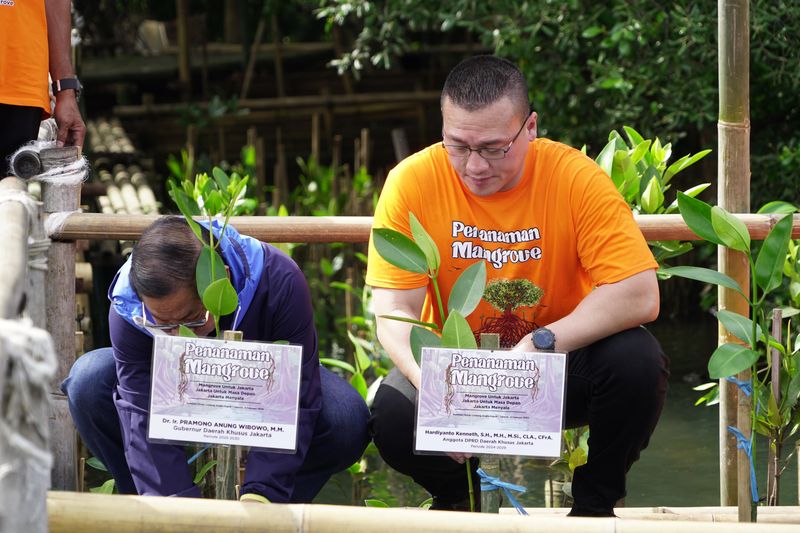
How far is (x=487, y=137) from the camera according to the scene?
226cm

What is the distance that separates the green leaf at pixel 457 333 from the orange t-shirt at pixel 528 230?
374mm

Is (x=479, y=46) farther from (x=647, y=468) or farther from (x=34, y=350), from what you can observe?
(x=34, y=350)

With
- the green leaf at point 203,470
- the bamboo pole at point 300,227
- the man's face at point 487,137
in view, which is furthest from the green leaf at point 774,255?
the green leaf at point 203,470

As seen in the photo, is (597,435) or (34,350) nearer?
(34,350)

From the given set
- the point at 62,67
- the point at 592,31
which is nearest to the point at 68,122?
the point at 62,67

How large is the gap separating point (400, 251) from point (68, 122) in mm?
1033

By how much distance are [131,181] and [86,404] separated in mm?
4147

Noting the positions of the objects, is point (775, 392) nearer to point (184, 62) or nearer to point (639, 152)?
point (639, 152)

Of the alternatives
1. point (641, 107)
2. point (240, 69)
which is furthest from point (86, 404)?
point (240, 69)

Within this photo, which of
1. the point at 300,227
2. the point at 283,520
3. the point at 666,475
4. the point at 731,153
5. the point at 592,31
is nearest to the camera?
the point at 283,520

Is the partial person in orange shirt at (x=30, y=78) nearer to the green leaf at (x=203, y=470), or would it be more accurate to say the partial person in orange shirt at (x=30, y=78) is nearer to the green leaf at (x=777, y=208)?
the green leaf at (x=203, y=470)

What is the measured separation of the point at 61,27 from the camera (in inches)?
108

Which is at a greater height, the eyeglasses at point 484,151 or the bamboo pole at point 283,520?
the eyeglasses at point 484,151

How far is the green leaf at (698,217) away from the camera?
2.24 meters
